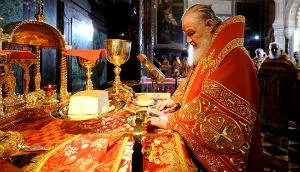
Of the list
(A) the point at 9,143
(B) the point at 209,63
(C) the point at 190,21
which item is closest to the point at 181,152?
(B) the point at 209,63

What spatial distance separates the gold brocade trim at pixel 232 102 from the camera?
3.57 ft

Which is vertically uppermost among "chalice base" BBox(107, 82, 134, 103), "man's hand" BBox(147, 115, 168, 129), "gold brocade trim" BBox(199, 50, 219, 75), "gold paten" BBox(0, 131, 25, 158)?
"gold brocade trim" BBox(199, 50, 219, 75)

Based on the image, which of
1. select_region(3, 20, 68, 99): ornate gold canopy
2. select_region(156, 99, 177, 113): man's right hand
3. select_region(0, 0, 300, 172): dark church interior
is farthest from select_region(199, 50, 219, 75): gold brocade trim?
select_region(3, 20, 68, 99): ornate gold canopy

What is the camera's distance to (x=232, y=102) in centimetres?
110

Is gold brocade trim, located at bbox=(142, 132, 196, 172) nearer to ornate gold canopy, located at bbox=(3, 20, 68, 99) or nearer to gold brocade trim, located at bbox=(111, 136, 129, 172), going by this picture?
gold brocade trim, located at bbox=(111, 136, 129, 172)

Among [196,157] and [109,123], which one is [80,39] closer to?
[109,123]

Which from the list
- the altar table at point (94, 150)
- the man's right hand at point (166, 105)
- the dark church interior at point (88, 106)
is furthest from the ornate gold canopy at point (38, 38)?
the man's right hand at point (166, 105)

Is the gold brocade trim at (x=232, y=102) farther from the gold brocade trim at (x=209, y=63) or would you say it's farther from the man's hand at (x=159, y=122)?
the man's hand at (x=159, y=122)

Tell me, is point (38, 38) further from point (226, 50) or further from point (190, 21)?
point (226, 50)

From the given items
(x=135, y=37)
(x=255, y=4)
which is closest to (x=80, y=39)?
(x=135, y=37)

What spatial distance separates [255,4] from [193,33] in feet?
47.4

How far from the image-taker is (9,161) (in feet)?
2.98

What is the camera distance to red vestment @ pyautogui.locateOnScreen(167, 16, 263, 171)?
1.03 m

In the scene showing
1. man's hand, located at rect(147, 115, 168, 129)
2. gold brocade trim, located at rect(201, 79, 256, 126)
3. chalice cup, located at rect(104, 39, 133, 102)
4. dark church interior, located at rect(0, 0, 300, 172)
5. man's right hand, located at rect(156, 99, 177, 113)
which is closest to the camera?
dark church interior, located at rect(0, 0, 300, 172)
